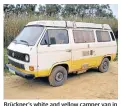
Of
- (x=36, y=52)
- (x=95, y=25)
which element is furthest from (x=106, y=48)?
(x=36, y=52)

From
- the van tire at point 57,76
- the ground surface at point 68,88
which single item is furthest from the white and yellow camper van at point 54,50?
the ground surface at point 68,88

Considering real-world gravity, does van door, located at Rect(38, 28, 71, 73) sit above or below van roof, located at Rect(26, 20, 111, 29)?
below

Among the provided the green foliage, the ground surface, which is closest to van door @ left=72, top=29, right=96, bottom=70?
the ground surface

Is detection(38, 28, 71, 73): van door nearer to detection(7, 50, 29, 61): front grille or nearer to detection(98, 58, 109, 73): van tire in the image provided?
detection(7, 50, 29, 61): front grille

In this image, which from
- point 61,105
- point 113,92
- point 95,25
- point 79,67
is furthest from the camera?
point 95,25

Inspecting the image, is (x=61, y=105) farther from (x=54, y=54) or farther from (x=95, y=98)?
(x=54, y=54)

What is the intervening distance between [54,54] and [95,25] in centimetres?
214

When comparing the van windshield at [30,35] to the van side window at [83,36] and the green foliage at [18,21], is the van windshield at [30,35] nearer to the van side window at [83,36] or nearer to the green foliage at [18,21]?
the van side window at [83,36]

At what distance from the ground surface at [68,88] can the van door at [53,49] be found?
27.2 inches

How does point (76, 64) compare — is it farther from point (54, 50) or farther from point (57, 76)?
point (54, 50)

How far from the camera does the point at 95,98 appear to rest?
18.1ft

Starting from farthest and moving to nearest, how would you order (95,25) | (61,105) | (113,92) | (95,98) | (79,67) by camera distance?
(95,25), (79,67), (113,92), (95,98), (61,105)

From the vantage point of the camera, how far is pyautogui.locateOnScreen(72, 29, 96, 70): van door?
6.30 m

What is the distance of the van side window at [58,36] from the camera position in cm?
580
